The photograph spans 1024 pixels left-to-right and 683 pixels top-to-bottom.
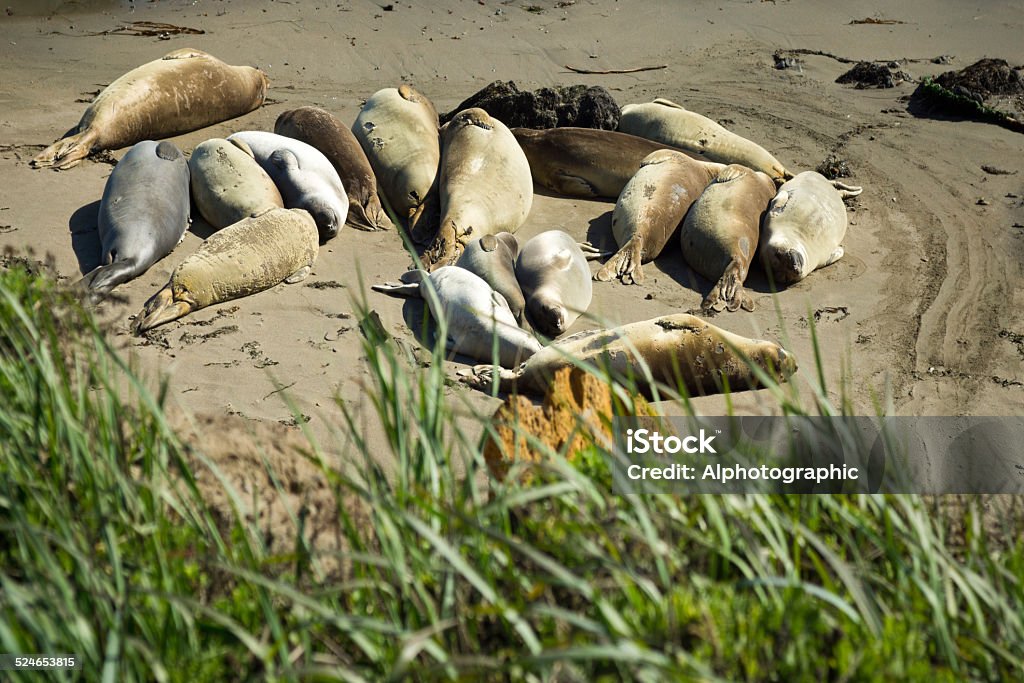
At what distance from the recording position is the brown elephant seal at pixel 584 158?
24.1ft

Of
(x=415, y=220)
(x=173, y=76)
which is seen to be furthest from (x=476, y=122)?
(x=173, y=76)

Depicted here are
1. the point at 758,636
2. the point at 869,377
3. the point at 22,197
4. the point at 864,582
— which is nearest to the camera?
the point at 758,636

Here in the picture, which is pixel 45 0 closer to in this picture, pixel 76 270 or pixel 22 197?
pixel 22 197

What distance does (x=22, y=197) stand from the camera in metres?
6.51

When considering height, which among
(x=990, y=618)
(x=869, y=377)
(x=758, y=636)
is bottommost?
(x=869, y=377)

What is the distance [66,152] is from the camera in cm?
709

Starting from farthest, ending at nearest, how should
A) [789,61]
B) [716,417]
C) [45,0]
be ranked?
[45,0], [789,61], [716,417]

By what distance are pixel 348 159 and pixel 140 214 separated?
1622 mm

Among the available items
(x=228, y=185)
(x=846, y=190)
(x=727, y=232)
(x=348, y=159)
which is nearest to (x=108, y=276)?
(x=228, y=185)

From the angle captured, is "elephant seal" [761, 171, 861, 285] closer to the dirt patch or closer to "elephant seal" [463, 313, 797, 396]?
"elephant seal" [463, 313, 797, 396]

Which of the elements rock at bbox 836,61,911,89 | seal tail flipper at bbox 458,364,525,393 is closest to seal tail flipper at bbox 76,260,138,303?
seal tail flipper at bbox 458,364,525,393

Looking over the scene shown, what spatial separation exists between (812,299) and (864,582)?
4.29 meters

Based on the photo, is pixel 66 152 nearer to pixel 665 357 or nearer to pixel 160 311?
pixel 160 311

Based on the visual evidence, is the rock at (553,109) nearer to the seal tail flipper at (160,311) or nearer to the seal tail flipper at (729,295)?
the seal tail flipper at (729,295)
